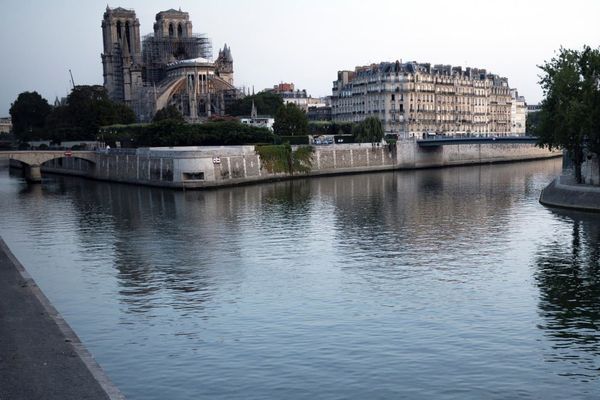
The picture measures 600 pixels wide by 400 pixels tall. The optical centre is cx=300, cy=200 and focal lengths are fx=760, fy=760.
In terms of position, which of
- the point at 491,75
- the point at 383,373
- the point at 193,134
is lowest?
the point at 383,373

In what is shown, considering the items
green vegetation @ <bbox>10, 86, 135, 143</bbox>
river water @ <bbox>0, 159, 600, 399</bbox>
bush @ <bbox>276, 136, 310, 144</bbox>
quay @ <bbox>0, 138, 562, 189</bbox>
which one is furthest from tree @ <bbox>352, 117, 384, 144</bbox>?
river water @ <bbox>0, 159, 600, 399</bbox>

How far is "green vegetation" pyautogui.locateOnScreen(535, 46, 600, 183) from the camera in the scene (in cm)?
5594

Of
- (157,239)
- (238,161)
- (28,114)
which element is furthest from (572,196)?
(28,114)

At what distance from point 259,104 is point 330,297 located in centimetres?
11937

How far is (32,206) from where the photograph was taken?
2657 inches

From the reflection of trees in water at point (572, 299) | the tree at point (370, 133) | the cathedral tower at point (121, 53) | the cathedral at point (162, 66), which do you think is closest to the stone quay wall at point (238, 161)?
the tree at point (370, 133)

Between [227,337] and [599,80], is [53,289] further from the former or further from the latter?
[599,80]

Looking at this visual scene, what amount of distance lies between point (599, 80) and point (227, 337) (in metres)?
44.9

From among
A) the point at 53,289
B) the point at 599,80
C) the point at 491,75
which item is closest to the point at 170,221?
the point at 53,289

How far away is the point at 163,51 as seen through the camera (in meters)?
169

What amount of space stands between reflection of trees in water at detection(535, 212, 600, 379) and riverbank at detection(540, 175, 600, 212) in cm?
872

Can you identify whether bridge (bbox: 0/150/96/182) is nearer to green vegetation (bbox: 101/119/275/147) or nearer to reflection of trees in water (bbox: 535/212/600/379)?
green vegetation (bbox: 101/119/275/147)

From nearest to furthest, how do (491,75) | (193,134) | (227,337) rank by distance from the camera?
(227,337) < (193,134) < (491,75)

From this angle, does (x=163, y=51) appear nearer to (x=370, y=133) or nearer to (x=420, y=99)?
(x=420, y=99)
